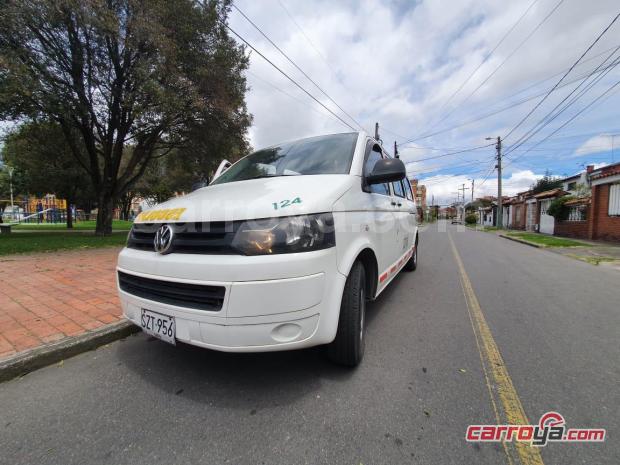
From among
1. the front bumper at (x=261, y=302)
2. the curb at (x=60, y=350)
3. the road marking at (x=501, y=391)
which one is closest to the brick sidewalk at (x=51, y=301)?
the curb at (x=60, y=350)

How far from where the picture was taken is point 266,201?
6.10ft

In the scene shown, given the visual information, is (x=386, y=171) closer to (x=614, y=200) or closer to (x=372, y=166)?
(x=372, y=166)

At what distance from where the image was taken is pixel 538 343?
8.86ft

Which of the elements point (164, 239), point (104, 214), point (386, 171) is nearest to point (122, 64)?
point (104, 214)

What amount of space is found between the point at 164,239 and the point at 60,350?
4.76 ft

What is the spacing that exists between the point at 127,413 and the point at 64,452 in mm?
312

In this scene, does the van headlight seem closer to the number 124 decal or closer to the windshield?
the number 124 decal

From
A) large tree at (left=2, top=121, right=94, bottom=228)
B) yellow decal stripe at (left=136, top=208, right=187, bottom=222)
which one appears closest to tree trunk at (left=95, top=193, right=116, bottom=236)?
large tree at (left=2, top=121, right=94, bottom=228)

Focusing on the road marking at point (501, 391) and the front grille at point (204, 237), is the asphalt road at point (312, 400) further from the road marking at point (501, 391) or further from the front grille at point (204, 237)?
the front grille at point (204, 237)

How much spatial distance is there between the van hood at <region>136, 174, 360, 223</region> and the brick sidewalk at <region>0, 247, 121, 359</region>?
4.44 ft

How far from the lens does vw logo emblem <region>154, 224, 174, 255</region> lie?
1916 mm

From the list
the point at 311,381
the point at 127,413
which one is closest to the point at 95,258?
the point at 127,413

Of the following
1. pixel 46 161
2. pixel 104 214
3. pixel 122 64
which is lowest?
pixel 104 214

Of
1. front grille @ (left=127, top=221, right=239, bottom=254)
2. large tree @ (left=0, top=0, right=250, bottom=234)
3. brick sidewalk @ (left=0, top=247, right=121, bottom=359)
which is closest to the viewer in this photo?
front grille @ (left=127, top=221, right=239, bottom=254)
